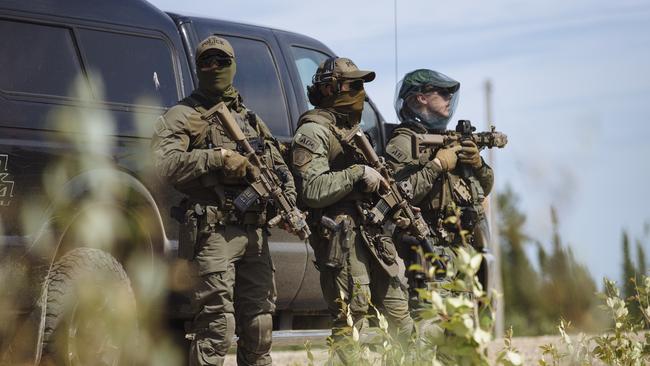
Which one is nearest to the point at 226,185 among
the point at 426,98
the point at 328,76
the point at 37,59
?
the point at 328,76

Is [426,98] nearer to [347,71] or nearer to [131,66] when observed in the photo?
[347,71]

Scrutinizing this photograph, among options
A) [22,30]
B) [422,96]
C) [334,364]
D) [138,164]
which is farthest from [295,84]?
[334,364]

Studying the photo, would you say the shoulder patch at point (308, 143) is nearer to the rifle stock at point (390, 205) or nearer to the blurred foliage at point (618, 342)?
the rifle stock at point (390, 205)

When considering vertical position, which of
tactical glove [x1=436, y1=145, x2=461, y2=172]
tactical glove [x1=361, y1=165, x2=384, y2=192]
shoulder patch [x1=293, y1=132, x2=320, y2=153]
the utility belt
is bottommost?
the utility belt

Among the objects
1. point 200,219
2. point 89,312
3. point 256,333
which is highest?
point 200,219

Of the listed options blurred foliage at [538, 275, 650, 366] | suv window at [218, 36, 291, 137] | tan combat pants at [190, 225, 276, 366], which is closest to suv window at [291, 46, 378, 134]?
suv window at [218, 36, 291, 137]

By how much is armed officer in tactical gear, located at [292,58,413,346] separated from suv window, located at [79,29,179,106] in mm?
905

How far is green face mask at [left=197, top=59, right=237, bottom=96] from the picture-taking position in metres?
6.32

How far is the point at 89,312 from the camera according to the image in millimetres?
6621

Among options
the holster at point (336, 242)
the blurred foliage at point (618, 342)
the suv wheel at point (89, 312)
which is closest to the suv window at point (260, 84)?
the holster at point (336, 242)

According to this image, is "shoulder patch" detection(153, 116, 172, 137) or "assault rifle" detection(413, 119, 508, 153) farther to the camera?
"assault rifle" detection(413, 119, 508, 153)

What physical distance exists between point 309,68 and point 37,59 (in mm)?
2357

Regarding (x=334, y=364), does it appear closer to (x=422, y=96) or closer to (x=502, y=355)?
(x=502, y=355)

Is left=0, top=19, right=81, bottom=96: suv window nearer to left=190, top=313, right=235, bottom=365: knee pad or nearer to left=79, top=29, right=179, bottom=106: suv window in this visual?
left=79, top=29, right=179, bottom=106: suv window
